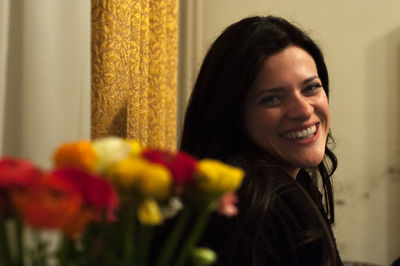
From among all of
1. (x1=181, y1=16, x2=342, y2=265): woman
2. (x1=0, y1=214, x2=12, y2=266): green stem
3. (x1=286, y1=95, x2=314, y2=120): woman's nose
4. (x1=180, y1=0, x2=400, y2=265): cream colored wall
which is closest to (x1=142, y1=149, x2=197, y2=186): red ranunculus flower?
(x1=0, y1=214, x2=12, y2=266): green stem

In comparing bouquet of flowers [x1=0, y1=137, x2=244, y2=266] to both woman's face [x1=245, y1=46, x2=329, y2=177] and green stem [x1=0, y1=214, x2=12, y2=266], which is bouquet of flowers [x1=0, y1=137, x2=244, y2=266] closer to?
green stem [x1=0, y1=214, x2=12, y2=266]

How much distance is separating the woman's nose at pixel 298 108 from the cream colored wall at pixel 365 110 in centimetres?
141

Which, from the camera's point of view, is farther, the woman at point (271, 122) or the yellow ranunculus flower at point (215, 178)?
the woman at point (271, 122)

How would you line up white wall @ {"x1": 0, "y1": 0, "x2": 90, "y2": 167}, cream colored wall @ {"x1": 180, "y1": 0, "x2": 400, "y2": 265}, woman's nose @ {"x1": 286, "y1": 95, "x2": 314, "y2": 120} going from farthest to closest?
cream colored wall @ {"x1": 180, "y1": 0, "x2": 400, "y2": 265} → woman's nose @ {"x1": 286, "y1": 95, "x2": 314, "y2": 120} → white wall @ {"x1": 0, "y1": 0, "x2": 90, "y2": 167}

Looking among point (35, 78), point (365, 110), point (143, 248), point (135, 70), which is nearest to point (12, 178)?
point (143, 248)

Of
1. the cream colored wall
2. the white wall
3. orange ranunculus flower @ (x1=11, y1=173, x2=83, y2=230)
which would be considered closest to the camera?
orange ranunculus flower @ (x1=11, y1=173, x2=83, y2=230)

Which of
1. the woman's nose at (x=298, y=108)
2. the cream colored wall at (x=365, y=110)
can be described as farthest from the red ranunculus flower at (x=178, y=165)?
the cream colored wall at (x=365, y=110)

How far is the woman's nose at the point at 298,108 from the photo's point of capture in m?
1.10

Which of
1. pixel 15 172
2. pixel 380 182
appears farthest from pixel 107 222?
pixel 380 182

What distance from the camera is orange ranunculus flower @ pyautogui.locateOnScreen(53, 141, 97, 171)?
328mm

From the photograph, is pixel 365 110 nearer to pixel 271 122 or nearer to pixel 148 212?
pixel 271 122

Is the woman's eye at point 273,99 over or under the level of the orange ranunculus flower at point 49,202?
under

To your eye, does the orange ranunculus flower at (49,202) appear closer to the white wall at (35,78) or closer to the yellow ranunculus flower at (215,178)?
the yellow ranunculus flower at (215,178)

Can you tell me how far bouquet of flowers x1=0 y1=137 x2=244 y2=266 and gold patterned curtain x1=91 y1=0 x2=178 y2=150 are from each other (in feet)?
2.86
